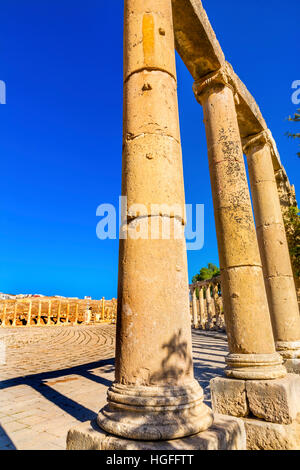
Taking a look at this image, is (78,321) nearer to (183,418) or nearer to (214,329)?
(214,329)

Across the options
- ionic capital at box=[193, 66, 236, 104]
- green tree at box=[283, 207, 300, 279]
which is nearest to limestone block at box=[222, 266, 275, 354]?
ionic capital at box=[193, 66, 236, 104]

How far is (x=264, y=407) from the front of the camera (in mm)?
3834

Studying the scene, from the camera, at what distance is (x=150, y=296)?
258 cm

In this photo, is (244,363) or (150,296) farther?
(244,363)

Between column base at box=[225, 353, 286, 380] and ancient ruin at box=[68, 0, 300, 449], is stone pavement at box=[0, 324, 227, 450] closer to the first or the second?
column base at box=[225, 353, 286, 380]

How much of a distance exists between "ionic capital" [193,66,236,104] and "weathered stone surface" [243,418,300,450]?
6.22 metres

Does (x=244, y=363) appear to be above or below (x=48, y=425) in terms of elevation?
above

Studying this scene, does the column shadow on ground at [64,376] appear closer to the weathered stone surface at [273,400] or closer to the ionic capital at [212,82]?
the weathered stone surface at [273,400]

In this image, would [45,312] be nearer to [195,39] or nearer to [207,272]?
[207,272]

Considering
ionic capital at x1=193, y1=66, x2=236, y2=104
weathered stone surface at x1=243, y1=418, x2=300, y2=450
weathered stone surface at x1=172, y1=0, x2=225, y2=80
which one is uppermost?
weathered stone surface at x1=172, y1=0, x2=225, y2=80

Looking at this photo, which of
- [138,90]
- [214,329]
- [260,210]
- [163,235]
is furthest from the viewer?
[214,329]

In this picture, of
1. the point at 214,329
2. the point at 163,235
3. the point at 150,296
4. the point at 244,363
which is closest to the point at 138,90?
the point at 163,235

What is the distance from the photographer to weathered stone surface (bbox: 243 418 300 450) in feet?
11.5
